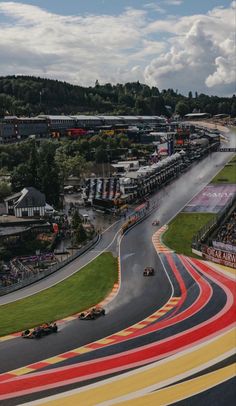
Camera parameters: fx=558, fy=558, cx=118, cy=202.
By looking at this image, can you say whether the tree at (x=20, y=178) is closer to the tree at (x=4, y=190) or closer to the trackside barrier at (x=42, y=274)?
the tree at (x=4, y=190)

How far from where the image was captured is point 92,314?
43.2 m

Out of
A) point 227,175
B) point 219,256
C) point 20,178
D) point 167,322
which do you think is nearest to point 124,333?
point 167,322

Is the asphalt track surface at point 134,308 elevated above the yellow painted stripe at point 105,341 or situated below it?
below

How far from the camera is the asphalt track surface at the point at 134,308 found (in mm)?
35938

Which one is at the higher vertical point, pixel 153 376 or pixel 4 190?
pixel 4 190

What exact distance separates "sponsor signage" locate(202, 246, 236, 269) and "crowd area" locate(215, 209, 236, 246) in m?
2.73

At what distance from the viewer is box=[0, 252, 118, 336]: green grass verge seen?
4344 centimetres

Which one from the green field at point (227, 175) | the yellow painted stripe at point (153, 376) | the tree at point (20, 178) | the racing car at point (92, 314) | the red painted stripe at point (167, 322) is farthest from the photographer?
the green field at point (227, 175)

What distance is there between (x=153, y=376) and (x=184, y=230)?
45.6 meters

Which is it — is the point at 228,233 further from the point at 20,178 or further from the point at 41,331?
the point at 20,178

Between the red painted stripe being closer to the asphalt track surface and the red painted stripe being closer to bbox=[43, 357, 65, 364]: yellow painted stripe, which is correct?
the asphalt track surface

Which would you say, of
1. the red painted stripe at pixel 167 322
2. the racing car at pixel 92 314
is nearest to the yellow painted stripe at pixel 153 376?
the red painted stripe at pixel 167 322

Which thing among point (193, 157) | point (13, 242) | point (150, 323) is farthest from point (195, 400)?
point (193, 157)

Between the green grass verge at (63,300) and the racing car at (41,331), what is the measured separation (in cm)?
186
